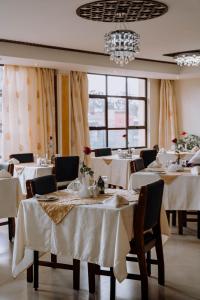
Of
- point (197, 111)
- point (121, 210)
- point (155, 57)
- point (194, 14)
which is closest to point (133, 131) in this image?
point (197, 111)

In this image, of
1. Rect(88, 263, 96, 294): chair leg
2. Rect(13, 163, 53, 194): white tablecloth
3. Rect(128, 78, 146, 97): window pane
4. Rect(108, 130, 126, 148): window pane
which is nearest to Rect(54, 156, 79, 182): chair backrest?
Rect(13, 163, 53, 194): white tablecloth

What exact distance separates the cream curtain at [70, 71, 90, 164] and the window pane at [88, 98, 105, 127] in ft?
1.53

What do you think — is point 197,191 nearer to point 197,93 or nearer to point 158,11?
point 158,11

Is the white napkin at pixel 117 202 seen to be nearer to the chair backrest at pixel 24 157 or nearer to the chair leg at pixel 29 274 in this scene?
the chair leg at pixel 29 274

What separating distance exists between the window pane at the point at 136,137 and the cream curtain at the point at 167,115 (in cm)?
46

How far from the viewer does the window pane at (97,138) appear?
9.89 metres

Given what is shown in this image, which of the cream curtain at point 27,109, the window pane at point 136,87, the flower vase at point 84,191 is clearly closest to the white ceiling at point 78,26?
the cream curtain at point 27,109

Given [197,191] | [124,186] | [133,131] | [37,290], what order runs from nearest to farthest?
[37,290], [197,191], [124,186], [133,131]

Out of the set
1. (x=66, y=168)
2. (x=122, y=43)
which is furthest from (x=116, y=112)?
(x=122, y=43)

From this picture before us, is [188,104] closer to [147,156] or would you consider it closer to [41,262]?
[147,156]

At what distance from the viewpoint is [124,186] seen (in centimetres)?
729

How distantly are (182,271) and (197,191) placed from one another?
1291mm

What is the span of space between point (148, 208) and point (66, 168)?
3168 mm

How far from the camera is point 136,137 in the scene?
10.9 meters
